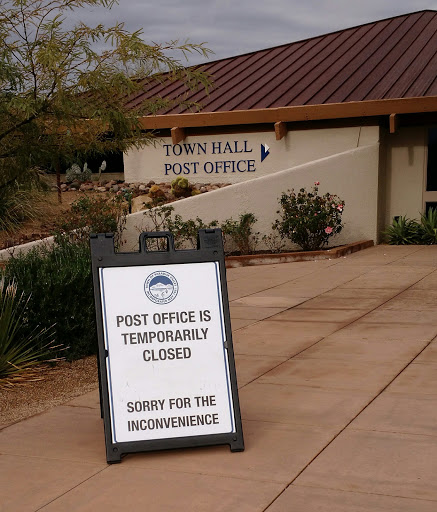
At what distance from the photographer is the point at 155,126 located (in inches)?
793

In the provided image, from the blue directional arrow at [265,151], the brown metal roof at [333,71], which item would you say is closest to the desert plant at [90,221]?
the brown metal roof at [333,71]

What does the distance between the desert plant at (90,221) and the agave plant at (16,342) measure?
7.38m

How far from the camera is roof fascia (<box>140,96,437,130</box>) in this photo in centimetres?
1720

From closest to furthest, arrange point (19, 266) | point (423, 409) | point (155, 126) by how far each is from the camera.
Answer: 1. point (423, 409)
2. point (19, 266)
3. point (155, 126)

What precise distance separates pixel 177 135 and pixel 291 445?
15667mm

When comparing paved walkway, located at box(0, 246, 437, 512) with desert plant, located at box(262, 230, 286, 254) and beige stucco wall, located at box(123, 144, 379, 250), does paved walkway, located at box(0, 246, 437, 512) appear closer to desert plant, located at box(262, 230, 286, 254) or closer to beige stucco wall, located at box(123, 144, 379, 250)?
desert plant, located at box(262, 230, 286, 254)

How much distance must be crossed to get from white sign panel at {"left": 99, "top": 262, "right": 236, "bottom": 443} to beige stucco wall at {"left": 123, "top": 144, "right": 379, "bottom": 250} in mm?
12141

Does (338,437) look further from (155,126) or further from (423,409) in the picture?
(155,126)

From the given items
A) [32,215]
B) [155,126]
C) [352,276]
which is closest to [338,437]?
[352,276]

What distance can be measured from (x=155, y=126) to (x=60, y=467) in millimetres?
16096

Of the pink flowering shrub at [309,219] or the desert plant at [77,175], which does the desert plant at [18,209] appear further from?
the pink flowering shrub at [309,219]

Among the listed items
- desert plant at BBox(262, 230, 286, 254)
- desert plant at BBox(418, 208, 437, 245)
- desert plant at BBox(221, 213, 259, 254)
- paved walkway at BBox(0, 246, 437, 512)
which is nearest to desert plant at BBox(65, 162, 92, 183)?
desert plant at BBox(221, 213, 259, 254)

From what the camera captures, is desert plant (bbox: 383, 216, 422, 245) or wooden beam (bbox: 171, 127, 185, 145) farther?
wooden beam (bbox: 171, 127, 185, 145)

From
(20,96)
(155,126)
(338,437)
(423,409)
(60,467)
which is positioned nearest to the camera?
(60,467)
